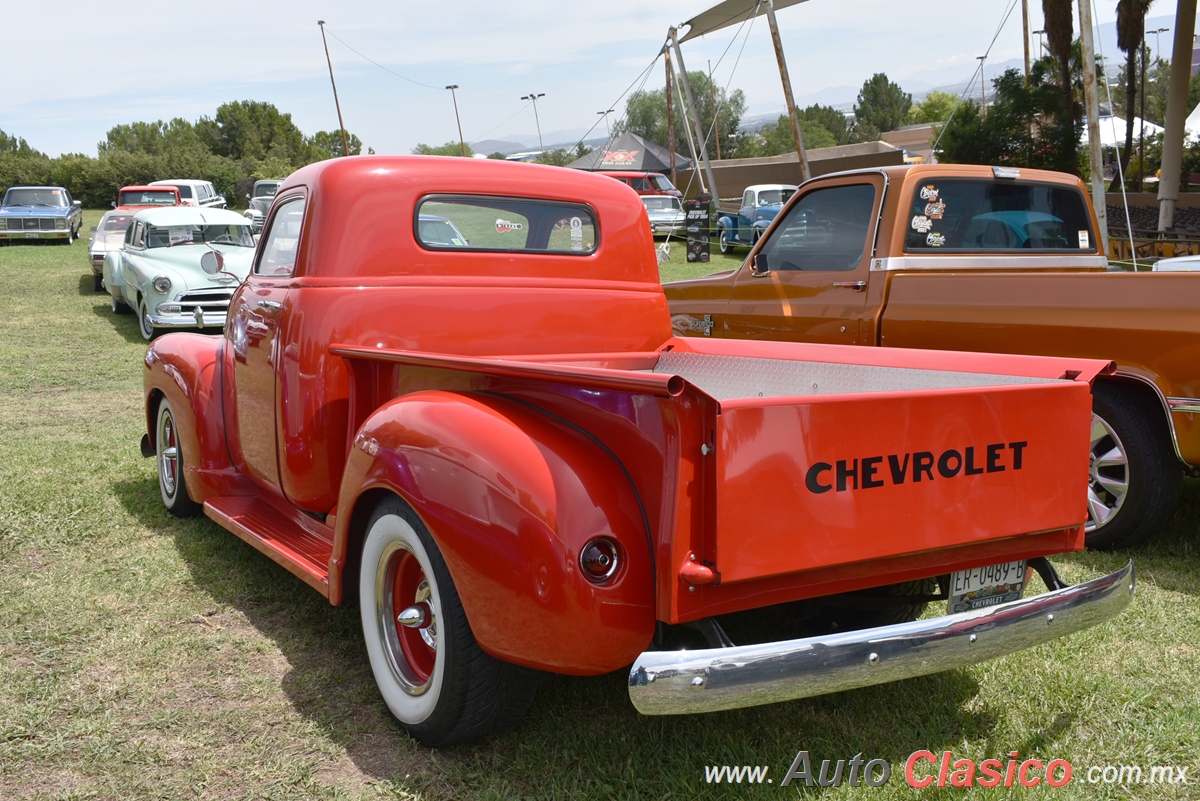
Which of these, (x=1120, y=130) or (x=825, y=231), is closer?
(x=825, y=231)

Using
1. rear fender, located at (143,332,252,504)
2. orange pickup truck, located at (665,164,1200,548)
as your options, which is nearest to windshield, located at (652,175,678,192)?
orange pickup truck, located at (665,164,1200,548)

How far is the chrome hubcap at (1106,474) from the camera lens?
4438 millimetres

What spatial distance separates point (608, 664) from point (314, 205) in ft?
7.90

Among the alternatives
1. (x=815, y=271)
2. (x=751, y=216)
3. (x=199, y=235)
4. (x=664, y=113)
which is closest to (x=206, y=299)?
(x=199, y=235)

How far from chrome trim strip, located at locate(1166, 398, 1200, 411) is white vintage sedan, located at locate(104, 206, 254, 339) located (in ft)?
31.6

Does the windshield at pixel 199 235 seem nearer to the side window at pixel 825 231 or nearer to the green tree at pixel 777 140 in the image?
the side window at pixel 825 231

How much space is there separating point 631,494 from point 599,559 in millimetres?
189

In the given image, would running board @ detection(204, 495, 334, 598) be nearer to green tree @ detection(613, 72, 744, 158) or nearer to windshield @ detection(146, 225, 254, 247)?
windshield @ detection(146, 225, 254, 247)

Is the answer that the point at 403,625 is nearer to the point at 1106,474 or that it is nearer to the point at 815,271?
the point at 1106,474

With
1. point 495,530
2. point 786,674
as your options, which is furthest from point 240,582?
point 786,674

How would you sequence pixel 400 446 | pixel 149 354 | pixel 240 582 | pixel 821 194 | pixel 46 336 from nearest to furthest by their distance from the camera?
pixel 400 446, pixel 240 582, pixel 149 354, pixel 821 194, pixel 46 336

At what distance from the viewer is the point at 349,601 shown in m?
4.20

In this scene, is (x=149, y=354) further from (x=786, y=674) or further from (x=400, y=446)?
(x=786, y=674)

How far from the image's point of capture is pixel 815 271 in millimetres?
5715
